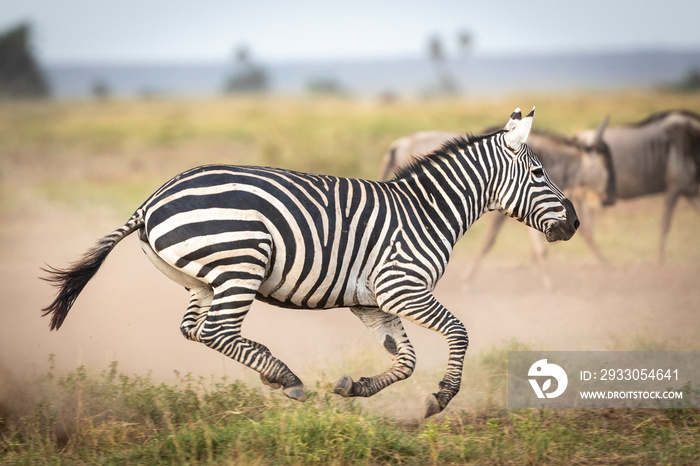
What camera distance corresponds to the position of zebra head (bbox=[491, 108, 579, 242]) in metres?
5.54

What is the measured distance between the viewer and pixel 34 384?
5.77m

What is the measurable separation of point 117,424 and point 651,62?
107 meters

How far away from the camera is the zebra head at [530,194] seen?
5539 mm

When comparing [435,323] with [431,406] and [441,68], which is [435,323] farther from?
[441,68]

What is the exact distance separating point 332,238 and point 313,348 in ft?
9.50

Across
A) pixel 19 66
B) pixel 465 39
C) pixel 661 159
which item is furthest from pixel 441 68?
pixel 661 159

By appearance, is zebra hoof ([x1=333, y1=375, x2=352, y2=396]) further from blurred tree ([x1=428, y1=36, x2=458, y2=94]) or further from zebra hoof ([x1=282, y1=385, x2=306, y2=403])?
blurred tree ([x1=428, y1=36, x2=458, y2=94])

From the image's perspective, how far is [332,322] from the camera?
889 cm

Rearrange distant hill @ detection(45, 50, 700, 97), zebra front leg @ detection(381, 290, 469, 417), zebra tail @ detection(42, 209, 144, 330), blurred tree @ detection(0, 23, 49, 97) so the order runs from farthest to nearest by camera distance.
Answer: distant hill @ detection(45, 50, 700, 97)
blurred tree @ detection(0, 23, 49, 97)
zebra front leg @ detection(381, 290, 469, 417)
zebra tail @ detection(42, 209, 144, 330)

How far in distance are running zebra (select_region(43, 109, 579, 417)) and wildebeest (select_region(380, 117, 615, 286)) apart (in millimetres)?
5235

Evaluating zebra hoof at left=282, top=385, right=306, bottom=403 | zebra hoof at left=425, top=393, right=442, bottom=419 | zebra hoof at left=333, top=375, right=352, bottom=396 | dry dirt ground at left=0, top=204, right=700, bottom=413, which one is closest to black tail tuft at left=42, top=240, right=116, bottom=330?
dry dirt ground at left=0, top=204, right=700, bottom=413

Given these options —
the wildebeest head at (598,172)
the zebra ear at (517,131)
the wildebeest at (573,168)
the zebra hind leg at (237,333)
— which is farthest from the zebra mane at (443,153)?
the wildebeest head at (598,172)

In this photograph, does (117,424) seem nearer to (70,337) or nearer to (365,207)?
(365,207)

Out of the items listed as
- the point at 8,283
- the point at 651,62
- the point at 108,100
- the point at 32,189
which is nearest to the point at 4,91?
the point at 108,100
